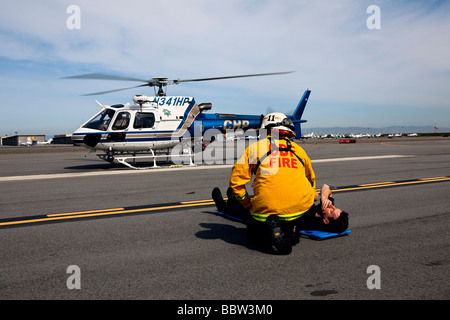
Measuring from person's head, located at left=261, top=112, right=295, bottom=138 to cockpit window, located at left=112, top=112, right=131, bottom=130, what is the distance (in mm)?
11932

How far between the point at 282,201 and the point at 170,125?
12769 mm

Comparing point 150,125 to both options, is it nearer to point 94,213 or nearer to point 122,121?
point 122,121

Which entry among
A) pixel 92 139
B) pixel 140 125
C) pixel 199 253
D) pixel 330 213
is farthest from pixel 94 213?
pixel 140 125

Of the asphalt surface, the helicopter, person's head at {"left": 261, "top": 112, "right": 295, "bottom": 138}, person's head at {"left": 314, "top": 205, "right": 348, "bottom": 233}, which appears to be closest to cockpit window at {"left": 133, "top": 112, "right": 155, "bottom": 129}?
the helicopter

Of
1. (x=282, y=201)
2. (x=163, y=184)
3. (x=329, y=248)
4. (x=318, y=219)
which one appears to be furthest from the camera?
(x=163, y=184)

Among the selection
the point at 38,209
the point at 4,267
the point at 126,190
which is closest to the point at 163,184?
the point at 126,190

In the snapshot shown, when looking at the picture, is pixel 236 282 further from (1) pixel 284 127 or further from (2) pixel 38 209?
(2) pixel 38 209

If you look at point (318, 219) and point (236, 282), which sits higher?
point (318, 219)

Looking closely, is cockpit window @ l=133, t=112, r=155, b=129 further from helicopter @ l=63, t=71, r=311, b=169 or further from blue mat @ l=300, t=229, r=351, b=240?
blue mat @ l=300, t=229, r=351, b=240

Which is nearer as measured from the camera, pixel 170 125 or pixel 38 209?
pixel 38 209

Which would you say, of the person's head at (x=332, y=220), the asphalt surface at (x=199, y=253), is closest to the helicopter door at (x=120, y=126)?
the asphalt surface at (x=199, y=253)

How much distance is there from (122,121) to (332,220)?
12.5 metres
